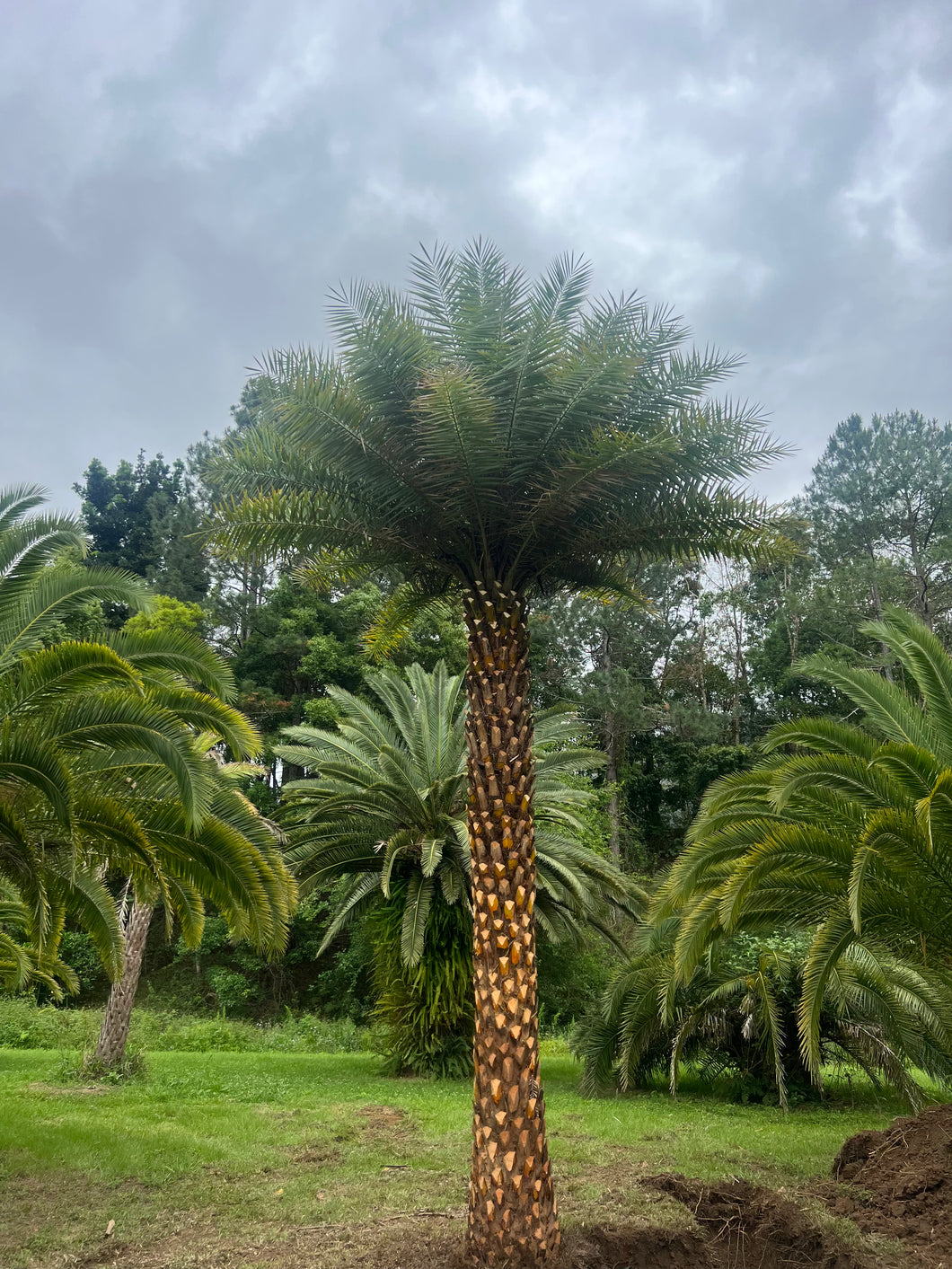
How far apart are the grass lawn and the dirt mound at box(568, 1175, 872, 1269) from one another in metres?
0.54

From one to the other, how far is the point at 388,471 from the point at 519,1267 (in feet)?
16.9

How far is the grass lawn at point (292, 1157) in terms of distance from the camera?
20.2 feet

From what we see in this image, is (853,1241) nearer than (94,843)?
Yes

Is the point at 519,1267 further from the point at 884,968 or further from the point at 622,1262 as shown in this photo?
the point at 884,968

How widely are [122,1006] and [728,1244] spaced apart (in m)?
9.83

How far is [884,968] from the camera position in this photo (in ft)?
29.9

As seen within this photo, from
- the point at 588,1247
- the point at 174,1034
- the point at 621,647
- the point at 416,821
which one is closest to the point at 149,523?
the point at 621,647

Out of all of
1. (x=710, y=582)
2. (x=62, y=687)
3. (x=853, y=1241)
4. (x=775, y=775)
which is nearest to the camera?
(x=853, y=1241)

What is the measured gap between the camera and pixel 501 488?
648 centimetres

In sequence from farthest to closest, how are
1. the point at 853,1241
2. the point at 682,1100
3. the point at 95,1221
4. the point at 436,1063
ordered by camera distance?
the point at 436,1063
the point at 682,1100
the point at 95,1221
the point at 853,1241

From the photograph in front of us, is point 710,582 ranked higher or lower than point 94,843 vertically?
higher

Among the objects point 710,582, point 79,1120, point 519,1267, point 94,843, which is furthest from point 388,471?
point 710,582

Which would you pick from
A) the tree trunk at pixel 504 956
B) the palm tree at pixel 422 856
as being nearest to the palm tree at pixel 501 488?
the tree trunk at pixel 504 956

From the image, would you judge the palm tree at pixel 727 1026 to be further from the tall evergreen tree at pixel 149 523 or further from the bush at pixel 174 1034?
the tall evergreen tree at pixel 149 523
